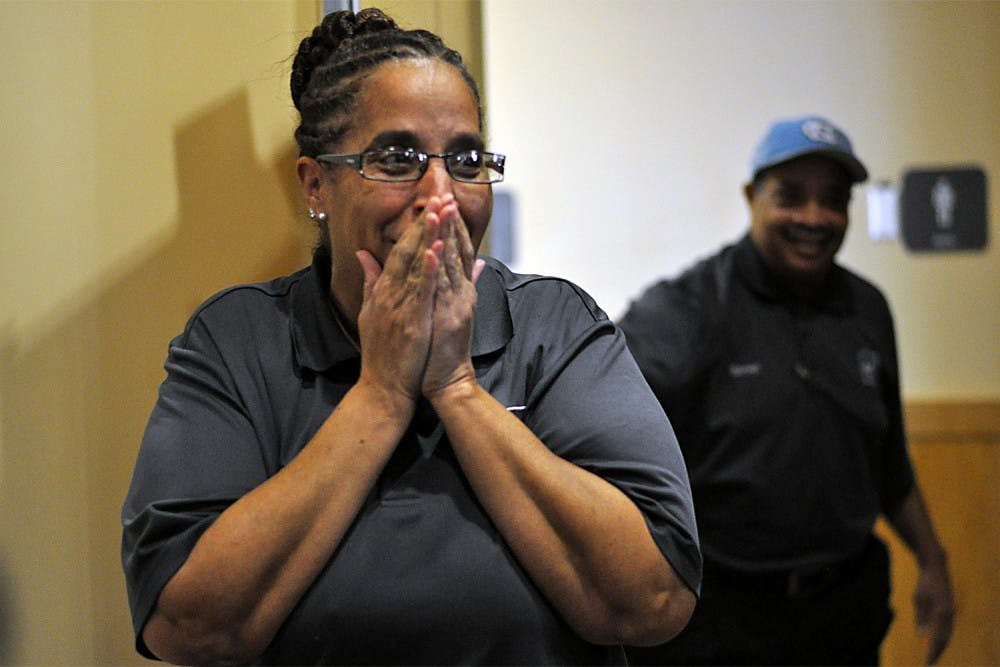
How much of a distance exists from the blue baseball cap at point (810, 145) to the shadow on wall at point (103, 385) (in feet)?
4.25

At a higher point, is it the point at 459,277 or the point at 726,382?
the point at 459,277

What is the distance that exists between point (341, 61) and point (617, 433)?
500mm

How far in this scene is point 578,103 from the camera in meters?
3.48

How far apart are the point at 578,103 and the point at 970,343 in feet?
4.73

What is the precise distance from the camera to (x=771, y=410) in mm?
2340

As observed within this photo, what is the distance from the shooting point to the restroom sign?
3496mm

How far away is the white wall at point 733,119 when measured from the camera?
348cm

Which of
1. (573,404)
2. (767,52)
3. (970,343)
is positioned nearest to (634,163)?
(767,52)

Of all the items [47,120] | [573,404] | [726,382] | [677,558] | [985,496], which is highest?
[47,120]

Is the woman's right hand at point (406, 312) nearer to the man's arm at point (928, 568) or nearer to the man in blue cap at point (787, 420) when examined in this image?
the man in blue cap at point (787, 420)

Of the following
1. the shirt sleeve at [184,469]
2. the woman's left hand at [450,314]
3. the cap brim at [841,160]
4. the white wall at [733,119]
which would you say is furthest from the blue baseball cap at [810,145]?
the shirt sleeve at [184,469]

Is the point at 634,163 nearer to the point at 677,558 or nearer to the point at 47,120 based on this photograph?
the point at 47,120

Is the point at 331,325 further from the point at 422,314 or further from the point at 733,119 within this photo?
the point at 733,119

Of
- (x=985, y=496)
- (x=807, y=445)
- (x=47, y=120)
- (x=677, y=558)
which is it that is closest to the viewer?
(x=677, y=558)
